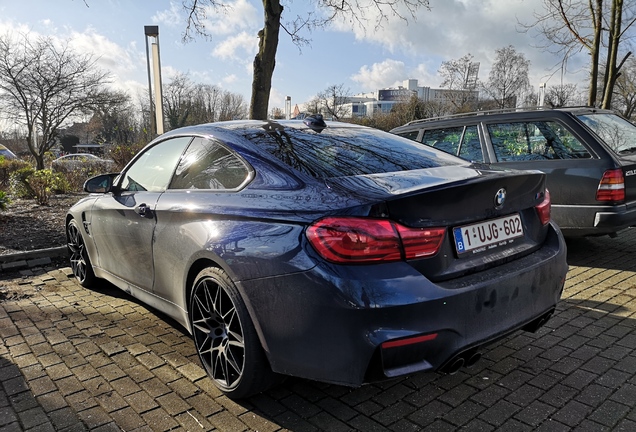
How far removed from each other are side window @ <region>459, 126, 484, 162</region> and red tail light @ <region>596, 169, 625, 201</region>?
1442 millimetres

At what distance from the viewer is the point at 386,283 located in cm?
203

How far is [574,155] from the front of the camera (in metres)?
5.09

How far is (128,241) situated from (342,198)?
6.76 ft

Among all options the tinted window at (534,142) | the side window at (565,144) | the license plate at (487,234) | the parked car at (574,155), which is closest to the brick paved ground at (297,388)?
the license plate at (487,234)

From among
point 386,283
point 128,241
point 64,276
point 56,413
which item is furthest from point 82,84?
point 386,283

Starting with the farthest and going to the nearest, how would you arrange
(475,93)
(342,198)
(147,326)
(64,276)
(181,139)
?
1. (475,93)
2. (64,276)
3. (147,326)
4. (181,139)
5. (342,198)

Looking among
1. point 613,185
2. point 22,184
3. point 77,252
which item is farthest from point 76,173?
point 613,185

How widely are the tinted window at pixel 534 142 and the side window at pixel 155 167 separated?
3.94 meters

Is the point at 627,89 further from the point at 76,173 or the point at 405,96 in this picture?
the point at 76,173

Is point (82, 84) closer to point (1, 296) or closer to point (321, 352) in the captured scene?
point (1, 296)

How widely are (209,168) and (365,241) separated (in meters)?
1.32

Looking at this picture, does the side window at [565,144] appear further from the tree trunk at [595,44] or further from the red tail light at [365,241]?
the tree trunk at [595,44]

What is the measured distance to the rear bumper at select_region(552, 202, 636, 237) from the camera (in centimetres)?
477

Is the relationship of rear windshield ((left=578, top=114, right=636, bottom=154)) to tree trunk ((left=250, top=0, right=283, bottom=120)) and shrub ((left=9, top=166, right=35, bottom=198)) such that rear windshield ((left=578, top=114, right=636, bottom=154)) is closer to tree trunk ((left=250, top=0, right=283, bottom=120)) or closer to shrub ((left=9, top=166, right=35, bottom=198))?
tree trunk ((left=250, top=0, right=283, bottom=120))
